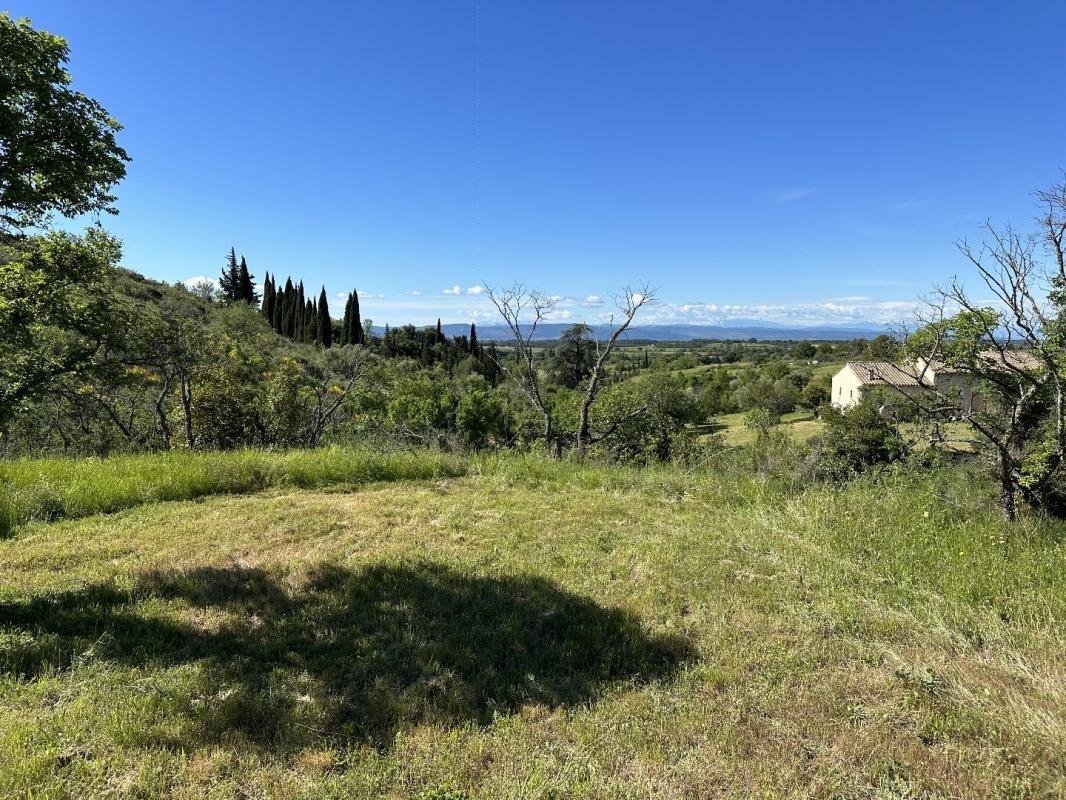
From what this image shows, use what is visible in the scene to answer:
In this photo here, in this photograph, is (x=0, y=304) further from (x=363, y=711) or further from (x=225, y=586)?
(x=363, y=711)

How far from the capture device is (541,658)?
10.9ft

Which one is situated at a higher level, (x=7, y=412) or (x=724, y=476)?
(x=7, y=412)

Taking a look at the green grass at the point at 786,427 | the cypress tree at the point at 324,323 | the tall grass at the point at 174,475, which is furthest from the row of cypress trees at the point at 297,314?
the tall grass at the point at 174,475

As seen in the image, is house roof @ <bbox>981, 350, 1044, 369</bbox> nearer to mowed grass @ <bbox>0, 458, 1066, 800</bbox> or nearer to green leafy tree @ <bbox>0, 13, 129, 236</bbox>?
mowed grass @ <bbox>0, 458, 1066, 800</bbox>

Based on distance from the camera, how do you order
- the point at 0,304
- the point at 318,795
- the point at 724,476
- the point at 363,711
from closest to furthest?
the point at 318,795
the point at 363,711
the point at 0,304
the point at 724,476

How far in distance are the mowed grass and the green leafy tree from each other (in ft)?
9.25

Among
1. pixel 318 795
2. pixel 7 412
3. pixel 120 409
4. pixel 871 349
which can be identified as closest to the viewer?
pixel 318 795

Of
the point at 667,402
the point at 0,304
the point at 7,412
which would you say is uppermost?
the point at 0,304

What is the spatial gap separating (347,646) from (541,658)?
124cm

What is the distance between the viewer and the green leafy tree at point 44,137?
3137 mm

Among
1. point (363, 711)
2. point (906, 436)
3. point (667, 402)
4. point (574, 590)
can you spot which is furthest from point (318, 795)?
point (667, 402)

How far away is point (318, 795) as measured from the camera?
2.18 metres

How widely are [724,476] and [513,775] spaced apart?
20.3 feet

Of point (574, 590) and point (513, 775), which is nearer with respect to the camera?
point (513, 775)
